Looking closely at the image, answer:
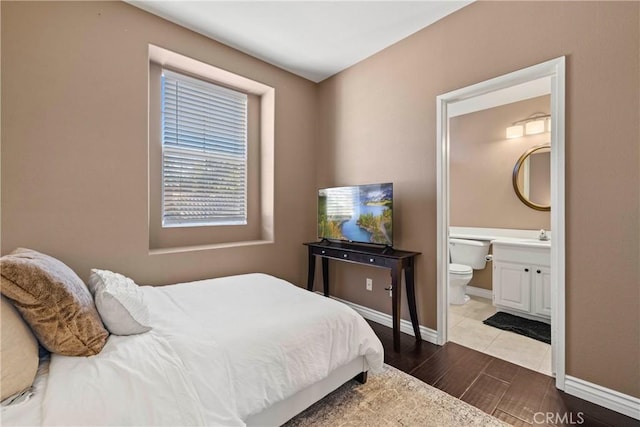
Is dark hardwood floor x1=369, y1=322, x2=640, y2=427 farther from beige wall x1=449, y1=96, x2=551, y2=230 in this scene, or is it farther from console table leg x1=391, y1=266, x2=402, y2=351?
beige wall x1=449, y1=96, x2=551, y2=230

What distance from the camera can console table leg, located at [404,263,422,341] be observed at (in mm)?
2553

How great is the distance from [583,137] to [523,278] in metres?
1.82

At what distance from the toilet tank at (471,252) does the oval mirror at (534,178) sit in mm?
731

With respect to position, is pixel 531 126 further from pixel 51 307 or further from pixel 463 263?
pixel 51 307

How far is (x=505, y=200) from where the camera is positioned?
12.4ft

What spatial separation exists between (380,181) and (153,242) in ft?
7.72

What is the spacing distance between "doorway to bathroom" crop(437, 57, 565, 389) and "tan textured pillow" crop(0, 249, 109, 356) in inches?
96.6

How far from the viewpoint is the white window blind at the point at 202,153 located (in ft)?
9.36

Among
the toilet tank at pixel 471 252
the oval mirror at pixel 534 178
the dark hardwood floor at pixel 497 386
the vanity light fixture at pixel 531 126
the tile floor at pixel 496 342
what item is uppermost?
the vanity light fixture at pixel 531 126

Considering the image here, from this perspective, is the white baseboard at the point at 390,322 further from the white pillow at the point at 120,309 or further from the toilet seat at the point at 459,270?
the white pillow at the point at 120,309

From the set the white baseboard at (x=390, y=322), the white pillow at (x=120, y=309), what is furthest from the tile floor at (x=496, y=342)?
the white pillow at (x=120, y=309)

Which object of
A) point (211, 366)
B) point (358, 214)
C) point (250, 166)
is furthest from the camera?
point (250, 166)

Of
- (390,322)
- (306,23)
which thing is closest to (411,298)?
(390,322)

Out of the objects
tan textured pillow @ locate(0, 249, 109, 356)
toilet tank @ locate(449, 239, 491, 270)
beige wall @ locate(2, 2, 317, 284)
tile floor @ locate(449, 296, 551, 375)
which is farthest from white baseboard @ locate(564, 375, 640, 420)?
beige wall @ locate(2, 2, 317, 284)
